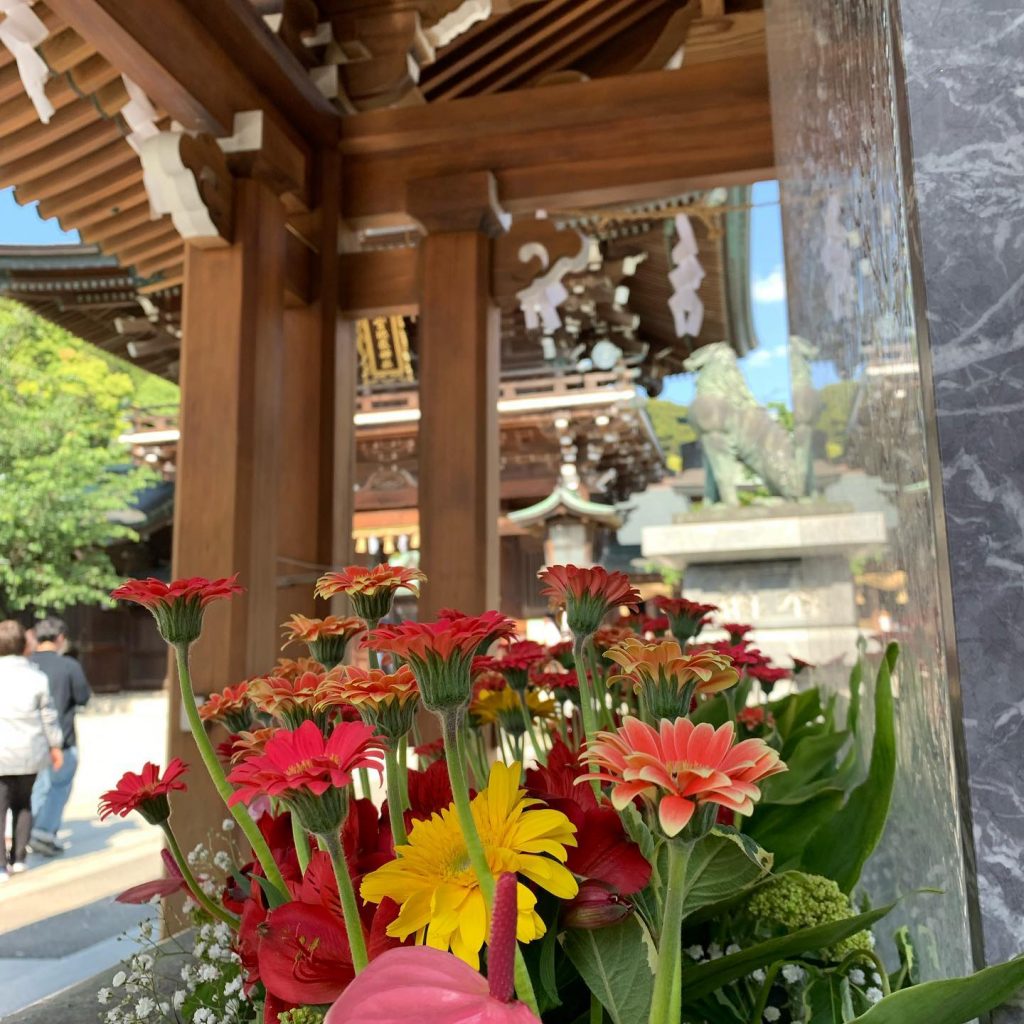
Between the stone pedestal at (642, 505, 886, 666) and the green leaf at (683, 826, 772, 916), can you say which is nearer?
the green leaf at (683, 826, 772, 916)

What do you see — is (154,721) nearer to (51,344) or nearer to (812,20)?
(51,344)

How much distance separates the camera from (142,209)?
246 centimetres

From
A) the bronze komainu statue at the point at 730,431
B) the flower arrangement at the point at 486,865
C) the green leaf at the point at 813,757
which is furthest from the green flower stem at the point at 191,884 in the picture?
the bronze komainu statue at the point at 730,431

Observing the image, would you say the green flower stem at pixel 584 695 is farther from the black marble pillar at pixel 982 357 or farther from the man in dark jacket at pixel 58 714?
the man in dark jacket at pixel 58 714

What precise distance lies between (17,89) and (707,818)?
2.28m

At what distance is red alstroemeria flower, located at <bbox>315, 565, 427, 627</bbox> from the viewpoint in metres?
0.45

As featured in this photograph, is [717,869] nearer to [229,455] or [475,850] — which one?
[475,850]

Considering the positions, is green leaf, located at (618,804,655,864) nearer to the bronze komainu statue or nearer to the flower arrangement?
the flower arrangement

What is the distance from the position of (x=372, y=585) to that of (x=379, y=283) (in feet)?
7.54

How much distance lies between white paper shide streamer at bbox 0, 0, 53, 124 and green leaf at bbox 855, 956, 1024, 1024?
1897mm

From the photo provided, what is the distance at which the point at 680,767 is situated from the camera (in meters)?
0.30

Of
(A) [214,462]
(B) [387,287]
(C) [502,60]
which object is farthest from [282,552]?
Answer: (C) [502,60]

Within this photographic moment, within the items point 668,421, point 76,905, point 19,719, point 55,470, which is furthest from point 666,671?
point 668,421

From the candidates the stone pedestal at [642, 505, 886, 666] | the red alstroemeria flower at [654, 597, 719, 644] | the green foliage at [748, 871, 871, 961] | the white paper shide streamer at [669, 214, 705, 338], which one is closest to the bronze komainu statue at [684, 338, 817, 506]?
the white paper shide streamer at [669, 214, 705, 338]
